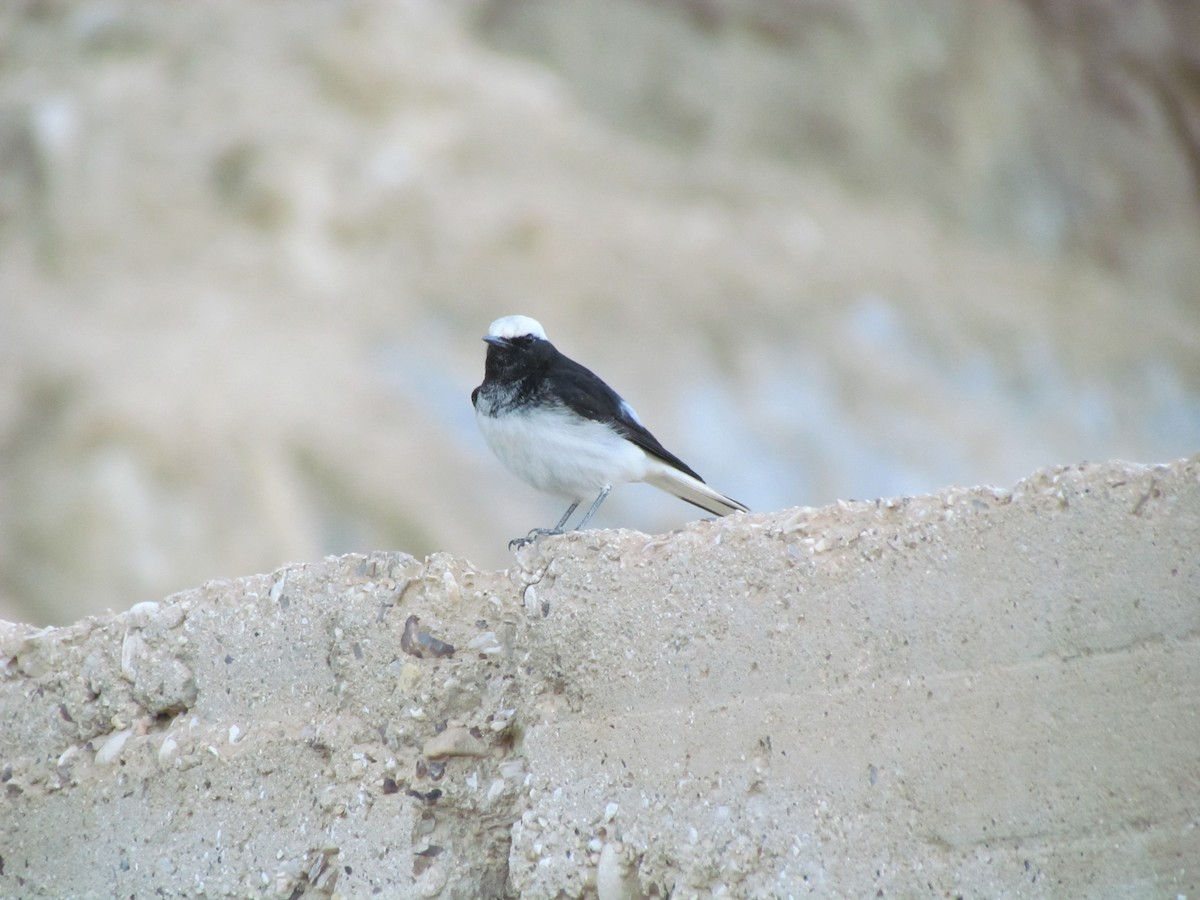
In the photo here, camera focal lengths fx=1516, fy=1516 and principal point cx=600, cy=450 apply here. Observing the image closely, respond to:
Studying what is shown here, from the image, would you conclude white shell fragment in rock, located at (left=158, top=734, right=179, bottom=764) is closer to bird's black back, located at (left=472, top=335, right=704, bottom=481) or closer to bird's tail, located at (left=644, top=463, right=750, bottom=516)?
bird's black back, located at (left=472, top=335, right=704, bottom=481)

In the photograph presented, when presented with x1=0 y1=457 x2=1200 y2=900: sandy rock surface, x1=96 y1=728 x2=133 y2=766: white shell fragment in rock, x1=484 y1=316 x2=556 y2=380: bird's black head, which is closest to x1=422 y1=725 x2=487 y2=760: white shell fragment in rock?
x1=0 y1=457 x2=1200 y2=900: sandy rock surface

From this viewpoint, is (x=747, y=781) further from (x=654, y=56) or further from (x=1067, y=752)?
(x=654, y=56)

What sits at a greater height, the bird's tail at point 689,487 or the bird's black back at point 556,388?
the bird's black back at point 556,388

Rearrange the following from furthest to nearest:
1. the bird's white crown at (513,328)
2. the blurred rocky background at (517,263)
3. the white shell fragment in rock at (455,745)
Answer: the blurred rocky background at (517,263), the bird's white crown at (513,328), the white shell fragment in rock at (455,745)

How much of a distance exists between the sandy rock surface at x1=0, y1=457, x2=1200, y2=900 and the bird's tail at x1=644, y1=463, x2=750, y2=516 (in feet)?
4.41

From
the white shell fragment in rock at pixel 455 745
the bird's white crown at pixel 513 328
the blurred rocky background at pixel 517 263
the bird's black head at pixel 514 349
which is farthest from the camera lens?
the blurred rocky background at pixel 517 263

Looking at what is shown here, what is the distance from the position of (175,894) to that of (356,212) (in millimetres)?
9439

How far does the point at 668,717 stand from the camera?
2297 millimetres

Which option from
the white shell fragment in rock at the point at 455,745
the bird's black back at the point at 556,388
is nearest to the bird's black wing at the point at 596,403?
the bird's black back at the point at 556,388

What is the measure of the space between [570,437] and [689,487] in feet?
1.27

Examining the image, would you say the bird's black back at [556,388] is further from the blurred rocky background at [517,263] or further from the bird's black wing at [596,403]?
the blurred rocky background at [517,263]

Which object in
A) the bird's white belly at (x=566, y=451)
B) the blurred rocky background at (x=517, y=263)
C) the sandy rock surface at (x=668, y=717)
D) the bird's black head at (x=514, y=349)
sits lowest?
the sandy rock surface at (x=668, y=717)

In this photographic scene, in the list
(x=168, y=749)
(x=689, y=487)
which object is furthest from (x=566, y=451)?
(x=168, y=749)

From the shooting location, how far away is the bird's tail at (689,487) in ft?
12.7
